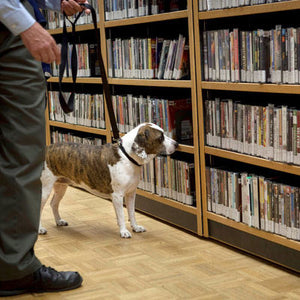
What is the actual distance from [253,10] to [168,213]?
1.55 meters

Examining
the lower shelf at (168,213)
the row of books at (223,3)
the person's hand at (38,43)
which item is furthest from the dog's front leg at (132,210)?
the person's hand at (38,43)

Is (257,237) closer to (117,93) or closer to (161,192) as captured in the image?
(161,192)

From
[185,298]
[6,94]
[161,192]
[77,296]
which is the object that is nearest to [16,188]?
[6,94]

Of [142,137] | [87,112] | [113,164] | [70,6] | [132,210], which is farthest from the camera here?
[87,112]

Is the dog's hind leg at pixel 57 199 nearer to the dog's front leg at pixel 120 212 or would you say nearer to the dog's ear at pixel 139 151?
the dog's front leg at pixel 120 212

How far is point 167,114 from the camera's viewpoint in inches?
148

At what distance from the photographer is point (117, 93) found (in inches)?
181

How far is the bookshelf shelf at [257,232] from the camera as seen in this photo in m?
2.80

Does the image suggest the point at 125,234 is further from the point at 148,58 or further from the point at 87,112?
the point at 87,112

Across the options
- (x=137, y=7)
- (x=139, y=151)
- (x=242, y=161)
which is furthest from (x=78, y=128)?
(x=242, y=161)

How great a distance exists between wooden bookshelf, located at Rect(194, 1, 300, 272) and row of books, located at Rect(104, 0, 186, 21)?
1.50 feet

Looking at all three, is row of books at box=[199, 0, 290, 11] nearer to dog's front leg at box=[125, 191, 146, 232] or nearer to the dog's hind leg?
dog's front leg at box=[125, 191, 146, 232]

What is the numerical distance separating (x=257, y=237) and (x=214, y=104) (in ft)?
2.60

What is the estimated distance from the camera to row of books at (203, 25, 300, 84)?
8.85 ft
